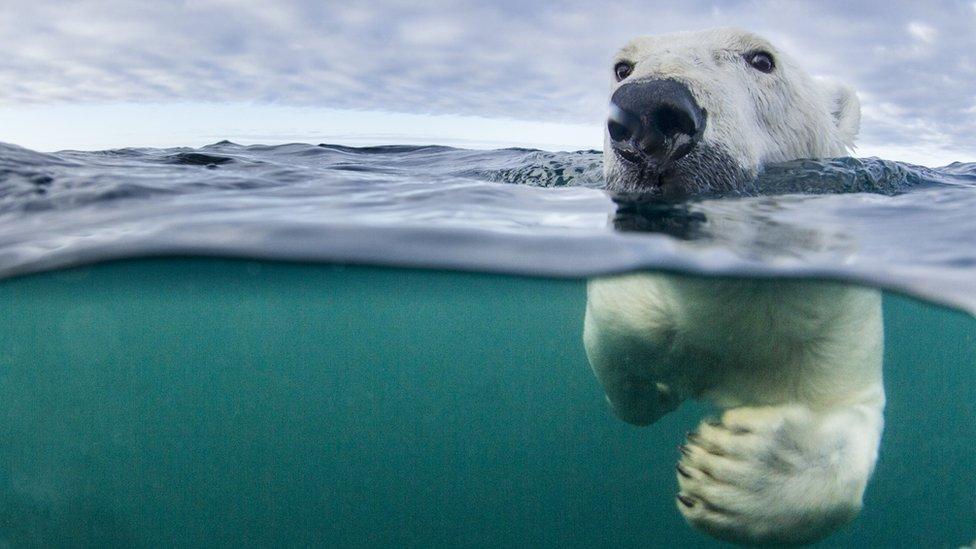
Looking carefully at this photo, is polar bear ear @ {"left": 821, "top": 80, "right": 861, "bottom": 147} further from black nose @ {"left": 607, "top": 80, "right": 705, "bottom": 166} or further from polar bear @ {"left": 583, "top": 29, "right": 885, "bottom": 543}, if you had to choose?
black nose @ {"left": 607, "top": 80, "right": 705, "bottom": 166}

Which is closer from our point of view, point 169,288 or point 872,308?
point 872,308

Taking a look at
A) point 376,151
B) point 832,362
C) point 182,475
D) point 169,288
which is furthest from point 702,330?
point 182,475

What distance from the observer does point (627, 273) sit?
3529 mm

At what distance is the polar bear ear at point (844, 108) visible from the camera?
4.28 metres

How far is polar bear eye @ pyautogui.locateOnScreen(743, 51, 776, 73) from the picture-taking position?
3.73 m

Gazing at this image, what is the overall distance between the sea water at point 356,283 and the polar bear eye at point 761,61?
22.1 inches

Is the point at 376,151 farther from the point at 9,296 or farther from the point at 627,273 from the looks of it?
the point at 627,273

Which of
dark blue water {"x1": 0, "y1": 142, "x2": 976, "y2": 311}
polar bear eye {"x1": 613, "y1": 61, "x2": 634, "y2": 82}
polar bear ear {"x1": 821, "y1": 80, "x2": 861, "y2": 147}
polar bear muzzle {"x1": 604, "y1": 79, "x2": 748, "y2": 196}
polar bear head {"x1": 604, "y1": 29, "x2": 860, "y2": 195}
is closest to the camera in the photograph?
polar bear muzzle {"x1": 604, "y1": 79, "x2": 748, "y2": 196}

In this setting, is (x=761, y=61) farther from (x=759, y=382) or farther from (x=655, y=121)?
(x=759, y=382)

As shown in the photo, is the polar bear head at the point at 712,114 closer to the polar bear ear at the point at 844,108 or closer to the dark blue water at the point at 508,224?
the polar bear ear at the point at 844,108

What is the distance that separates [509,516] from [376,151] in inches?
704

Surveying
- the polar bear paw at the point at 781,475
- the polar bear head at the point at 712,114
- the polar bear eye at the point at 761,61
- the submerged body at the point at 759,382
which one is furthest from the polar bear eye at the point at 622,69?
the polar bear paw at the point at 781,475

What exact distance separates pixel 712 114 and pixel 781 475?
1475 millimetres

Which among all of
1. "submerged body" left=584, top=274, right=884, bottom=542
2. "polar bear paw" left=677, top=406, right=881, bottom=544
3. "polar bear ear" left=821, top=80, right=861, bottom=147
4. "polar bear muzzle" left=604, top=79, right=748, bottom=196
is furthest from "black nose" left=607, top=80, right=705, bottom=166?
"polar bear ear" left=821, top=80, right=861, bottom=147
